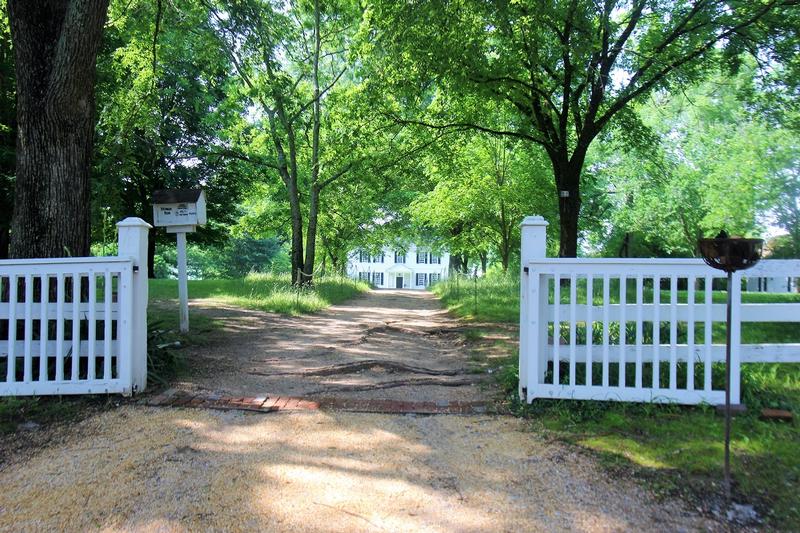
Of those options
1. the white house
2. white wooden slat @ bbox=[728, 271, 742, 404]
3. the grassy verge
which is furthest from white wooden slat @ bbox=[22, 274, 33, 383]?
the white house

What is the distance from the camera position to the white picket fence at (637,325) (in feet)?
13.9

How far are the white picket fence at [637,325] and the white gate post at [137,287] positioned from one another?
340 centimetres

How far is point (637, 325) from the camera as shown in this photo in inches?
171

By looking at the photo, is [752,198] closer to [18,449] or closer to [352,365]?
[352,365]

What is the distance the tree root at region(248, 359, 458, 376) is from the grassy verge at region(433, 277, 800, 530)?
1.06 metres

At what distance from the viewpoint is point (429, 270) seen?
250 feet

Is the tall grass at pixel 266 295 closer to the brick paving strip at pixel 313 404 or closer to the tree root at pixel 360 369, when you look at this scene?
the tree root at pixel 360 369

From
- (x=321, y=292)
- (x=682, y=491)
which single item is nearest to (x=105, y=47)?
(x=321, y=292)

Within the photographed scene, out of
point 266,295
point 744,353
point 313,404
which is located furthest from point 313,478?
point 266,295

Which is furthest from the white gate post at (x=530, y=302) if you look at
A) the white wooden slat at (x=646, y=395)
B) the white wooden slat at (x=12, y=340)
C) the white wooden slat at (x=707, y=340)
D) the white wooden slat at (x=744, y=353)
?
the white wooden slat at (x=12, y=340)

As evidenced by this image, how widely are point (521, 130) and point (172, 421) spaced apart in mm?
11484

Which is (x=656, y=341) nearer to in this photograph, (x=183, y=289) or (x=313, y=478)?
(x=313, y=478)

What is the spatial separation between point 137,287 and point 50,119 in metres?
2.02

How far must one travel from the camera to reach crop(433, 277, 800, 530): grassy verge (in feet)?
9.62
